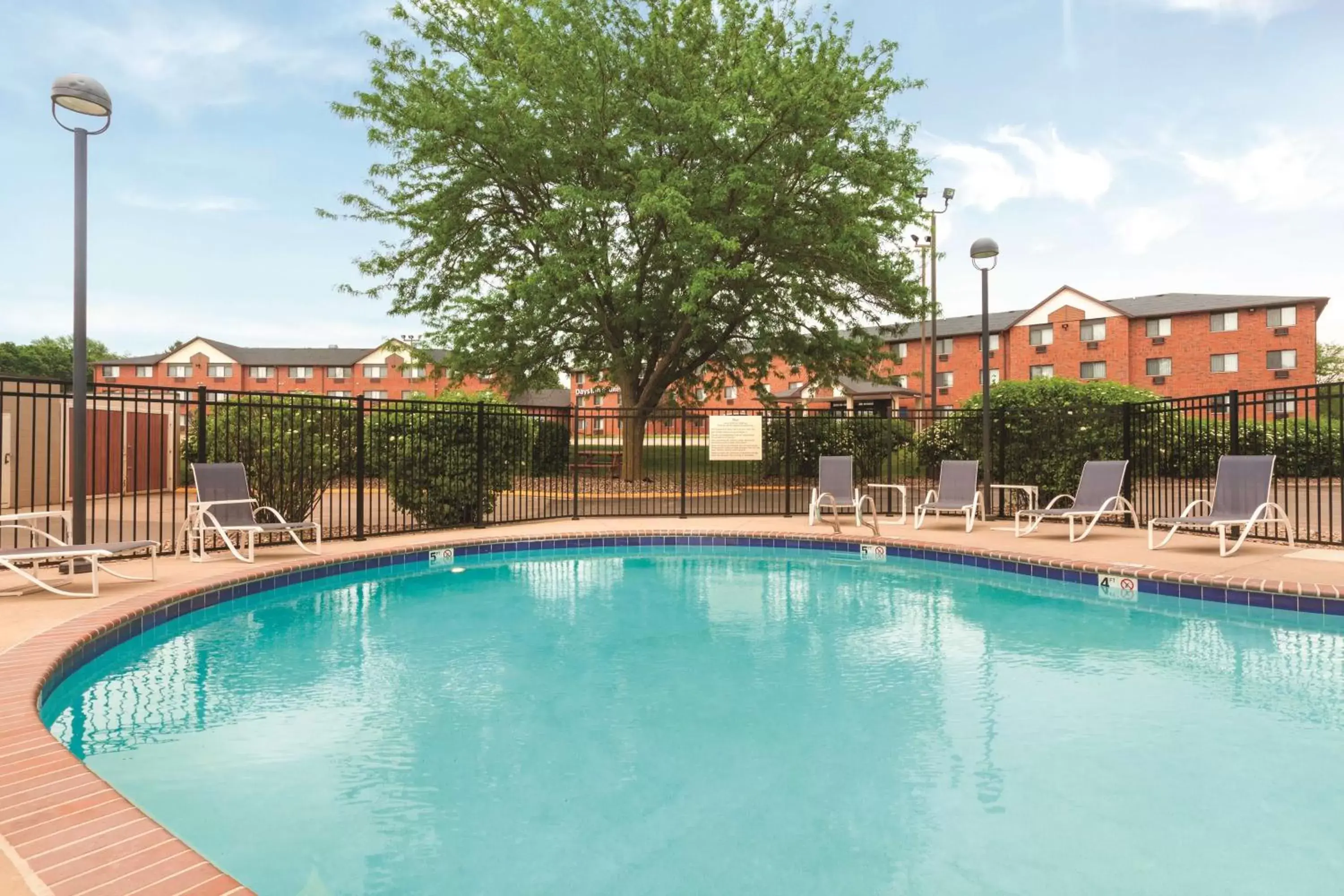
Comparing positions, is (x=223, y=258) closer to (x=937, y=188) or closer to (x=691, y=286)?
(x=691, y=286)

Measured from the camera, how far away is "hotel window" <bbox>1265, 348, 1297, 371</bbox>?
35469 millimetres

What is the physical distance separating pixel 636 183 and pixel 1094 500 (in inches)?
414

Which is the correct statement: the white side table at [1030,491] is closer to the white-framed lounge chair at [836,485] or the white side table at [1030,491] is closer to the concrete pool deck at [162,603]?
the concrete pool deck at [162,603]

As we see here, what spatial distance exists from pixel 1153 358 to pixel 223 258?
44.1m

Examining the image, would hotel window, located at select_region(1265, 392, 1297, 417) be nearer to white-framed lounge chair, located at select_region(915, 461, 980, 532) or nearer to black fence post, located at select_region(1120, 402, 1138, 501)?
black fence post, located at select_region(1120, 402, 1138, 501)

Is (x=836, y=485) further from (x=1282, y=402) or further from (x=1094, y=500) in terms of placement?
(x=1282, y=402)

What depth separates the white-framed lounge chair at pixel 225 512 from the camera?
7.16 metres

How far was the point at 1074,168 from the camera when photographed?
17.8 metres

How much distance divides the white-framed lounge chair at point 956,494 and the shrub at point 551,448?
6.07 m

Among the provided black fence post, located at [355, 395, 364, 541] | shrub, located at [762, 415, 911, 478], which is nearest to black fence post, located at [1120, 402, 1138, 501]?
shrub, located at [762, 415, 911, 478]

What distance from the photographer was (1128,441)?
34.4 ft

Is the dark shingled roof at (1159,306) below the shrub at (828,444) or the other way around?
the other way around

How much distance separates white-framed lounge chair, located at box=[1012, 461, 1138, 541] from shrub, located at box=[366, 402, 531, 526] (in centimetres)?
716

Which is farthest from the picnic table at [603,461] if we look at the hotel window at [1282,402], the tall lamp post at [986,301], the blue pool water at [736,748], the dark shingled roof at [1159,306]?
the dark shingled roof at [1159,306]
